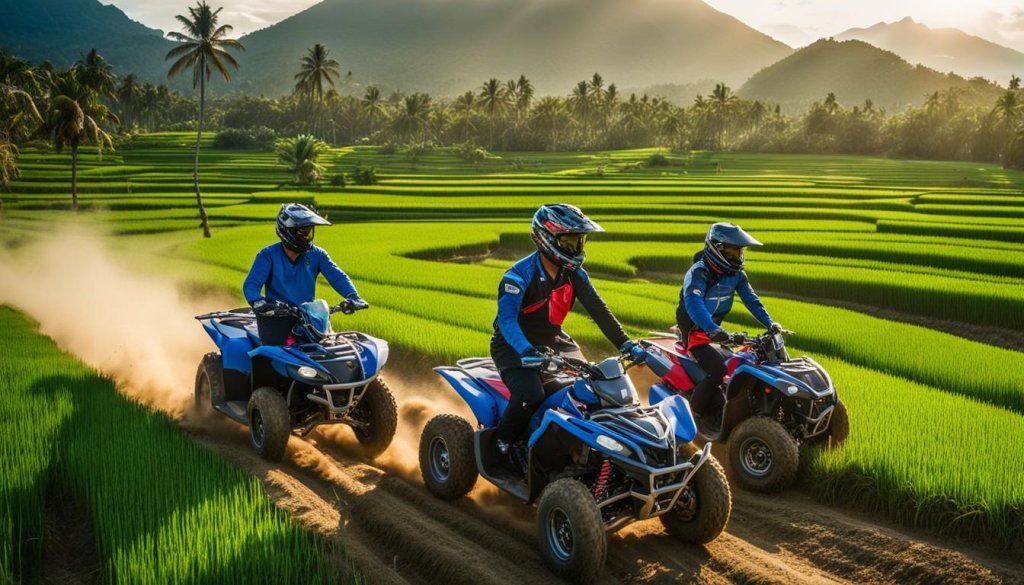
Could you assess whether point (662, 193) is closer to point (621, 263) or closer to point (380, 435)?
point (621, 263)

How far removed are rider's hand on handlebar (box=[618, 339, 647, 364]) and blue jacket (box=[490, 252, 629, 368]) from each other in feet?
1.00

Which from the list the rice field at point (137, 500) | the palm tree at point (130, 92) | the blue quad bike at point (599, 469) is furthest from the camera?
the palm tree at point (130, 92)

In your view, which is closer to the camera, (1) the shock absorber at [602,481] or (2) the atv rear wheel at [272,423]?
(1) the shock absorber at [602,481]

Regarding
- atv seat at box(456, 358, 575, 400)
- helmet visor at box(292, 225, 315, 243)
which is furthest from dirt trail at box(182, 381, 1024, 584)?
helmet visor at box(292, 225, 315, 243)

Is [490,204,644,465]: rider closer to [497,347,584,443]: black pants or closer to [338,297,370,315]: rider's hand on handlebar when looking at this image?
[497,347,584,443]: black pants

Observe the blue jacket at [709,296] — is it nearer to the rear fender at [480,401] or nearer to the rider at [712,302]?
the rider at [712,302]

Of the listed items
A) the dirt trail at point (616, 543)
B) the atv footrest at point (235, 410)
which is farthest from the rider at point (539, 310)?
the atv footrest at point (235, 410)

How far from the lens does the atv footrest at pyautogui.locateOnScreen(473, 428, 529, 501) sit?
6.49 metres

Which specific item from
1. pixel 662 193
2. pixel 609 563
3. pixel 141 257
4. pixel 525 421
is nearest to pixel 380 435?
pixel 525 421

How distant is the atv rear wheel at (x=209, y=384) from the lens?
29.4 feet

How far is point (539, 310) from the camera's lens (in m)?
6.63

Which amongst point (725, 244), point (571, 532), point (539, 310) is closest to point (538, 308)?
point (539, 310)

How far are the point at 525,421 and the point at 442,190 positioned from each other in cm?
4201

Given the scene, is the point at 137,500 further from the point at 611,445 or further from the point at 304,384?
the point at 611,445
